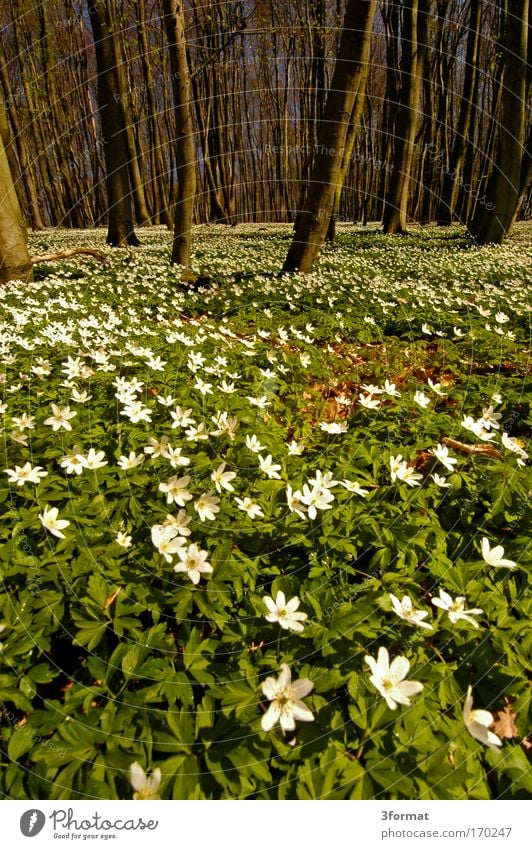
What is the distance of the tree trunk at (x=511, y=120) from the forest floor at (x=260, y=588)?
37.6ft

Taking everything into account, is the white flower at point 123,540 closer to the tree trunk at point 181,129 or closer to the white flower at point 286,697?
the white flower at point 286,697

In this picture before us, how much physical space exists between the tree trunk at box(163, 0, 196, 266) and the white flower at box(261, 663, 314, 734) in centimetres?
1029

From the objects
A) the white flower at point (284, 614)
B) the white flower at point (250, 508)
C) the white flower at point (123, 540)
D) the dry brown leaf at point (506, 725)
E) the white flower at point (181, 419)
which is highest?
the white flower at point (181, 419)

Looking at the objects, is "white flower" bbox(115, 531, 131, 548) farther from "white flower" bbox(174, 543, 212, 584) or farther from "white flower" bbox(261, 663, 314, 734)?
"white flower" bbox(261, 663, 314, 734)

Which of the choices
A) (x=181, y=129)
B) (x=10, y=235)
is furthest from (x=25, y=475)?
(x=181, y=129)

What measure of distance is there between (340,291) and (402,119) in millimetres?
12995

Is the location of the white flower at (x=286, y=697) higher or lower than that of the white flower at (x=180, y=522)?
lower

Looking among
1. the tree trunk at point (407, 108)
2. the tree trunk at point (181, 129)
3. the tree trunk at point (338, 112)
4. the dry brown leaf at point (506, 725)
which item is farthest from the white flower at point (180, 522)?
the tree trunk at point (407, 108)

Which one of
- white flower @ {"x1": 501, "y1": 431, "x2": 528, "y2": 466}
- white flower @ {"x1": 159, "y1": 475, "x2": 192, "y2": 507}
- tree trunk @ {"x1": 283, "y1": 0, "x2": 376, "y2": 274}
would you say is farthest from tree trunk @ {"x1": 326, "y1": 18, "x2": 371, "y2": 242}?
white flower @ {"x1": 159, "y1": 475, "x2": 192, "y2": 507}

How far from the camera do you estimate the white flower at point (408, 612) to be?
5.72ft

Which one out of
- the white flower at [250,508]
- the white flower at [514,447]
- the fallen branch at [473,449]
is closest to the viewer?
the white flower at [250,508]

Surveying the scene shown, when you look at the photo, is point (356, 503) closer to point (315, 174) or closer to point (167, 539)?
point (167, 539)

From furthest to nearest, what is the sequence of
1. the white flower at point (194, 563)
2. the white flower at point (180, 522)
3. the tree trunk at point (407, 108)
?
1. the tree trunk at point (407, 108)
2. the white flower at point (180, 522)
3. the white flower at point (194, 563)

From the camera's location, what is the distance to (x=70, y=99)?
1395 inches
